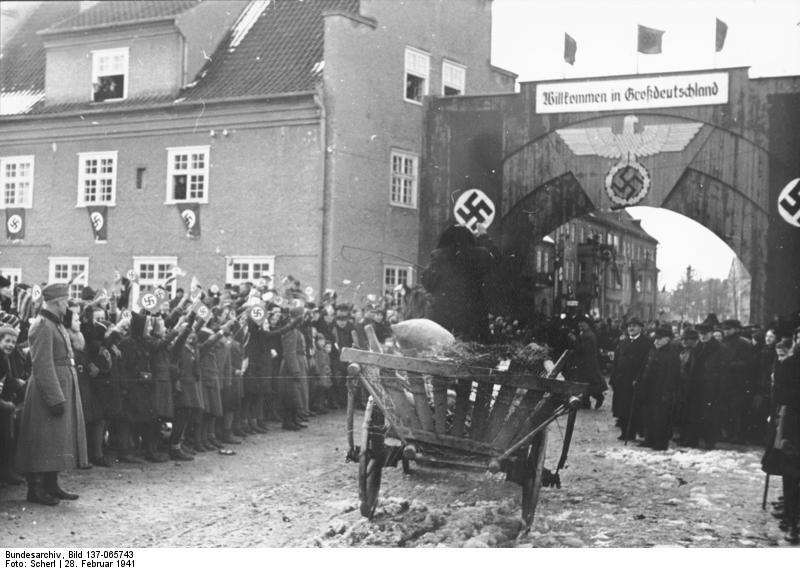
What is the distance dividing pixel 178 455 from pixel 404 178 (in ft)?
21.1

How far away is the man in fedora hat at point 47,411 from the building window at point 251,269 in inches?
178

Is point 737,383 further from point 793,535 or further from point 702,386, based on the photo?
point 793,535

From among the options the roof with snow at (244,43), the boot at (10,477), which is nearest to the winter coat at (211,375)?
the boot at (10,477)

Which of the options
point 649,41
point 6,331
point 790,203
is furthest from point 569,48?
point 6,331

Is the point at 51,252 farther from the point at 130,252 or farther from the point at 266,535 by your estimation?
the point at 266,535

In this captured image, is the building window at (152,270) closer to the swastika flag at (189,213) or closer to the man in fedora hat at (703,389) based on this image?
the swastika flag at (189,213)

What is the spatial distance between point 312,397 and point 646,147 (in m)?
6.89

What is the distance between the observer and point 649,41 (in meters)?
8.35

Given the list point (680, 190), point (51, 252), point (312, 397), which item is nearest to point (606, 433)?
point (312, 397)

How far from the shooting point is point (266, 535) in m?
5.65

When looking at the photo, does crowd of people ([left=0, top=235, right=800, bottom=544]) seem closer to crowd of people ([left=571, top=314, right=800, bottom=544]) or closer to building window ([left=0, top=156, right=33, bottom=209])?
crowd of people ([left=571, top=314, right=800, bottom=544])

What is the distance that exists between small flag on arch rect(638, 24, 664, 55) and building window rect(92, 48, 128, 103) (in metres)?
5.38

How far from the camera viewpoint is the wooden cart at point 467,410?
17.1 ft

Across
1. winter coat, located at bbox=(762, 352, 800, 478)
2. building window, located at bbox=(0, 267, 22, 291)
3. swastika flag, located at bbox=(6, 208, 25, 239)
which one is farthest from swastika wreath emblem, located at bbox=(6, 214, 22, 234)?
winter coat, located at bbox=(762, 352, 800, 478)
